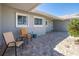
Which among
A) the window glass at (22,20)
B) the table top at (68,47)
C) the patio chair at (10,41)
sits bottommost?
the table top at (68,47)

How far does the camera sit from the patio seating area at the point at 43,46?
21.9 feet

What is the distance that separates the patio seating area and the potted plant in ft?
1.07

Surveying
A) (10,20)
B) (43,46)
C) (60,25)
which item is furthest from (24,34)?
(60,25)

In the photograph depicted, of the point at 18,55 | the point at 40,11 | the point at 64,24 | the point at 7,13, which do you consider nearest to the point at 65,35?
the point at 64,24

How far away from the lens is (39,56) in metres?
6.32

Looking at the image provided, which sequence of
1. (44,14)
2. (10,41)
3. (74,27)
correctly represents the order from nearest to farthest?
(10,41), (74,27), (44,14)

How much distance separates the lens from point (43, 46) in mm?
7203

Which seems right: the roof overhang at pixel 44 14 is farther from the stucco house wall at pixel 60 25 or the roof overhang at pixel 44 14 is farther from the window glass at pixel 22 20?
the window glass at pixel 22 20

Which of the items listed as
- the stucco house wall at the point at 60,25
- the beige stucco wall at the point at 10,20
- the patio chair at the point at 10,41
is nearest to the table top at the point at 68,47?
the stucco house wall at the point at 60,25

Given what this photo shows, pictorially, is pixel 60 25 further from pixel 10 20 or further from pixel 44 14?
pixel 10 20

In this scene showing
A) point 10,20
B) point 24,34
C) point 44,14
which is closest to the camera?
point 24,34

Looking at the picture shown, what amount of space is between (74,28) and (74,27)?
39 millimetres

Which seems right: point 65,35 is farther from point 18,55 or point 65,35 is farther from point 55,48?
point 18,55

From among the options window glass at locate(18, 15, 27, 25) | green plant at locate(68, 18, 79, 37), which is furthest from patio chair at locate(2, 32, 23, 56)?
green plant at locate(68, 18, 79, 37)
